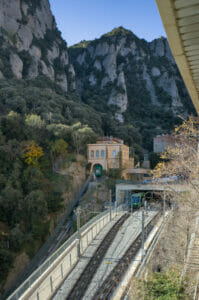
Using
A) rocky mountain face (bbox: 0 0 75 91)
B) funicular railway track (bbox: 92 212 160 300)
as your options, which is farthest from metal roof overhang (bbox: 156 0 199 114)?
rocky mountain face (bbox: 0 0 75 91)

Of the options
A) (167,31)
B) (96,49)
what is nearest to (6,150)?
(167,31)

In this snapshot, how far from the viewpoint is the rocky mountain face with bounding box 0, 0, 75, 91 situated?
225 feet

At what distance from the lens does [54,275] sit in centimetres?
1588

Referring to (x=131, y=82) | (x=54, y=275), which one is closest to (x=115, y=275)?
(x=54, y=275)

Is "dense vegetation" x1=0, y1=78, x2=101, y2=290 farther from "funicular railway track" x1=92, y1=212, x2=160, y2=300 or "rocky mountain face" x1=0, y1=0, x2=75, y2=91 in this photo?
"funicular railway track" x1=92, y1=212, x2=160, y2=300

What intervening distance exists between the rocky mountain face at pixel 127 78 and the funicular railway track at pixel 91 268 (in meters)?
67.7

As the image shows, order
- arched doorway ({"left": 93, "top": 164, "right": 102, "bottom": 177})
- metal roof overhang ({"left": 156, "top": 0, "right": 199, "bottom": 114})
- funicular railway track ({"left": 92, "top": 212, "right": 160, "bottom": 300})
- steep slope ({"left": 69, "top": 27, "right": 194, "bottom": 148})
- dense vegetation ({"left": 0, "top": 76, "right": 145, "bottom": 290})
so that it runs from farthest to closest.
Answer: steep slope ({"left": 69, "top": 27, "right": 194, "bottom": 148})
arched doorway ({"left": 93, "top": 164, "right": 102, "bottom": 177})
dense vegetation ({"left": 0, "top": 76, "right": 145, "bottom": 290})
funicular railway track ({"left": 92, "top": 212, "right": 160, "bottom": 300})
metal roof overhang ({"left": 156, "top": 0, "right": 199, "bottom": 114})

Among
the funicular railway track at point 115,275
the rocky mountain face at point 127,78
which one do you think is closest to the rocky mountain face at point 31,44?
the rocky mountain face at point 127,78

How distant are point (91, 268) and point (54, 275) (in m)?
3.55

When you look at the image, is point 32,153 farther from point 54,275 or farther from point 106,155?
point 54,275

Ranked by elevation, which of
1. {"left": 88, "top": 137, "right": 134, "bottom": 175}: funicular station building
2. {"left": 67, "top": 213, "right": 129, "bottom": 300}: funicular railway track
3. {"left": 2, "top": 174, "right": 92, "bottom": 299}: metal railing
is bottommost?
{"left": 2, "top": 174, "right": 92, "bottom": 299}: metal railing

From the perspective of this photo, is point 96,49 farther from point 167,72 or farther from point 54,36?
point 167,72

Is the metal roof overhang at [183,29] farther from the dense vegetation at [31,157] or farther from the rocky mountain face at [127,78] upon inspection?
the rocky mountain face at [127,78]

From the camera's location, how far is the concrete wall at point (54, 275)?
514 inches
